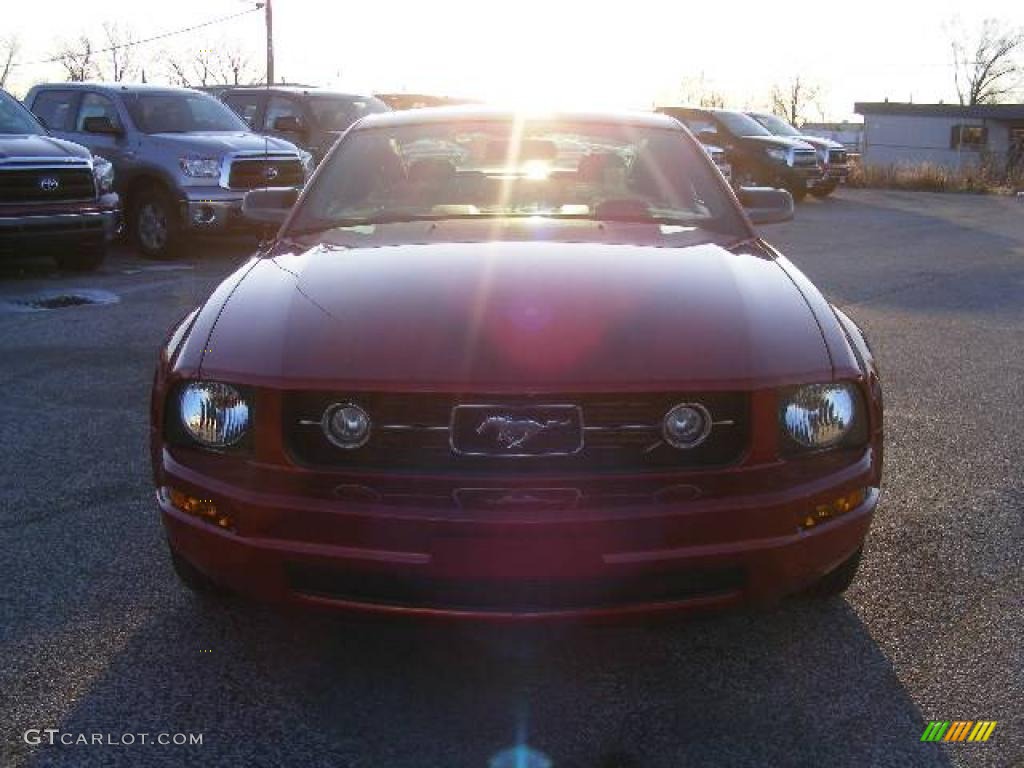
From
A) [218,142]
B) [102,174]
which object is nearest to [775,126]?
[218,142]

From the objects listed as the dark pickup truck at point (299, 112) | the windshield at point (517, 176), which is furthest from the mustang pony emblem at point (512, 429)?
the dark pickup truck at point (299, 112)

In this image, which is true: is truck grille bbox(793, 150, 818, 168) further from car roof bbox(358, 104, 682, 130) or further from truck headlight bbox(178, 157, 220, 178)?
car roof bbox(358, 104, 682, 130)

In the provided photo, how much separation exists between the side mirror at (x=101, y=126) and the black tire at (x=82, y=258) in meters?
1.86

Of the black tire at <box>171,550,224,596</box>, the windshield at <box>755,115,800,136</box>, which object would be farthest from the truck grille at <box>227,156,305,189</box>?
the windshield at <box>755,115,800,136</box>

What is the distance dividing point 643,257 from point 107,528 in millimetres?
2086

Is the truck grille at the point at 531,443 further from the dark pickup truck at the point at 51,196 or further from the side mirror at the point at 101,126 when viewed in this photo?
the side mirror at the point at 101,126

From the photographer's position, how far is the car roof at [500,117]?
4.61 m

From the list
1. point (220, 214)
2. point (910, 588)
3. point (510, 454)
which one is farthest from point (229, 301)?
point (220, 214)

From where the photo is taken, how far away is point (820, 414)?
270 cm

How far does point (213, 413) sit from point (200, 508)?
233mm

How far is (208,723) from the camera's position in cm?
262

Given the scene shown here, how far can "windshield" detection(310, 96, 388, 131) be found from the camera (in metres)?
14.7

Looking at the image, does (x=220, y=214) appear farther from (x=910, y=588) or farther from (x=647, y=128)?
(x=910, y=588)

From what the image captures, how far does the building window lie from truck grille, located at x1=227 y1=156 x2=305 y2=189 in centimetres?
4848
